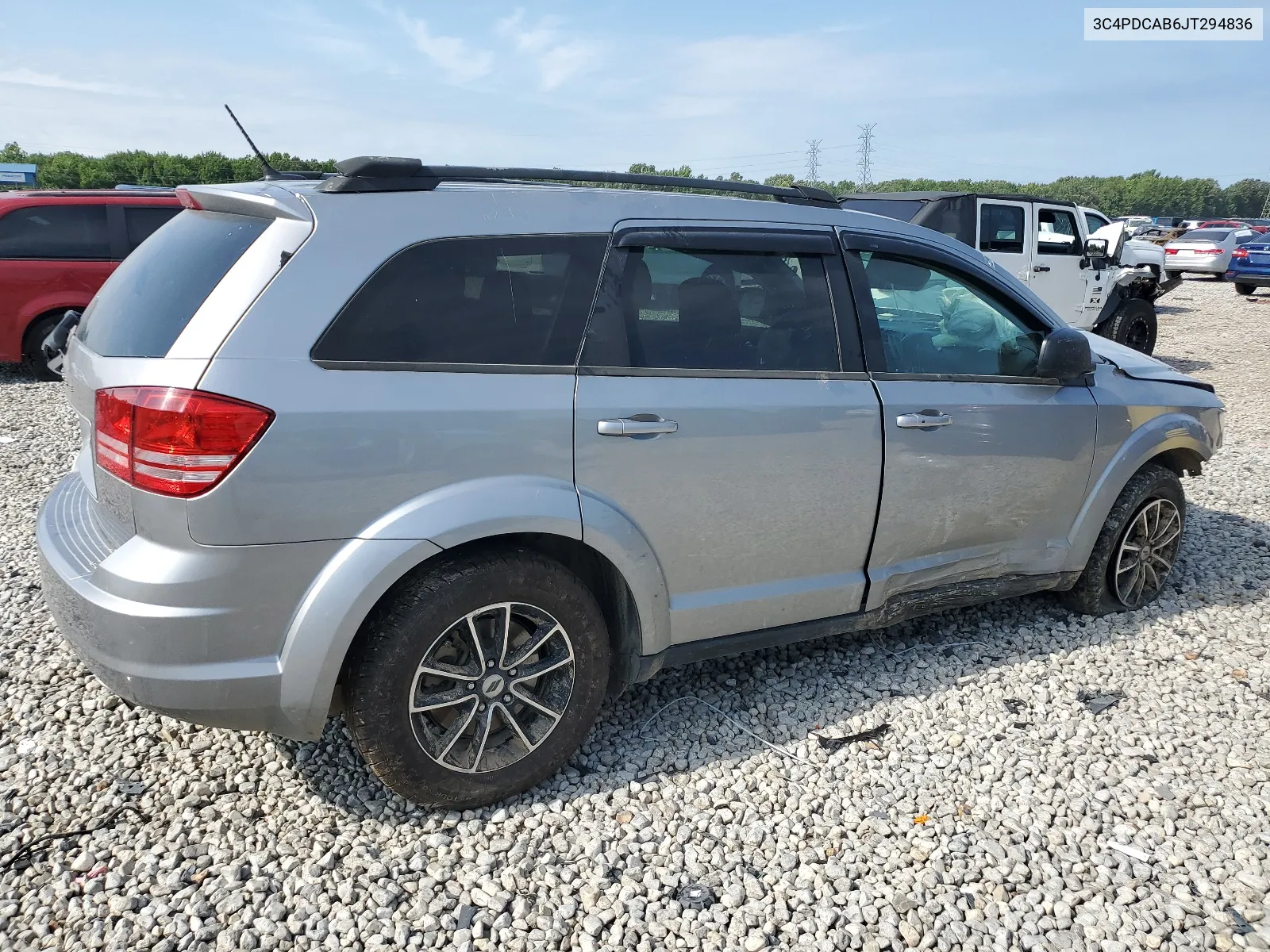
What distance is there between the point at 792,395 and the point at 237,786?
2263 millimetres

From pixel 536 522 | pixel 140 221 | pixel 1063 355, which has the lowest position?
pixel 536 522

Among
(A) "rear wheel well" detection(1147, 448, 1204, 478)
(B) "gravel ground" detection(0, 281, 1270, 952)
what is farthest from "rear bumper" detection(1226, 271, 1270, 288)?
(B) "gravel ground" detection(0, 281, 1270, 952)

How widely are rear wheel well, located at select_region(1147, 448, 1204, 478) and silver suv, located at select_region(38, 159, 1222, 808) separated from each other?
3.68 feet

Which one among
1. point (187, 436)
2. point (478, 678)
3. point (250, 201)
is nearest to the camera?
point (187, 436)

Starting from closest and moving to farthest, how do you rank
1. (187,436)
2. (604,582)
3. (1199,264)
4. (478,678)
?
(187,436), (478,678), (604,582), (1199,264)

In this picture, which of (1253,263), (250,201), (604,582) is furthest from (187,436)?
(1253,263)

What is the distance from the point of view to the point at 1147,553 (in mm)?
4465

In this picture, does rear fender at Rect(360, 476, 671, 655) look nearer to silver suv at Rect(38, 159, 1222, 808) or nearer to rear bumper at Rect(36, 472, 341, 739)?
silver suv at Rect(38, 159, 1222, 808)

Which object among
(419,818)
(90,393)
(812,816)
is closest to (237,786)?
(419,818)

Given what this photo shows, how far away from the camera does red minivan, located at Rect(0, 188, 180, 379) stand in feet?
28.9

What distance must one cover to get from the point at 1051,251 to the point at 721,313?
945cm

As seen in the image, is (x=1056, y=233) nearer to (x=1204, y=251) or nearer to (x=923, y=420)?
(x=923, y=420)

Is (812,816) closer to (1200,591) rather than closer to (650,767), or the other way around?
(650,767)

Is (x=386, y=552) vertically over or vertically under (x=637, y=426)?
under
